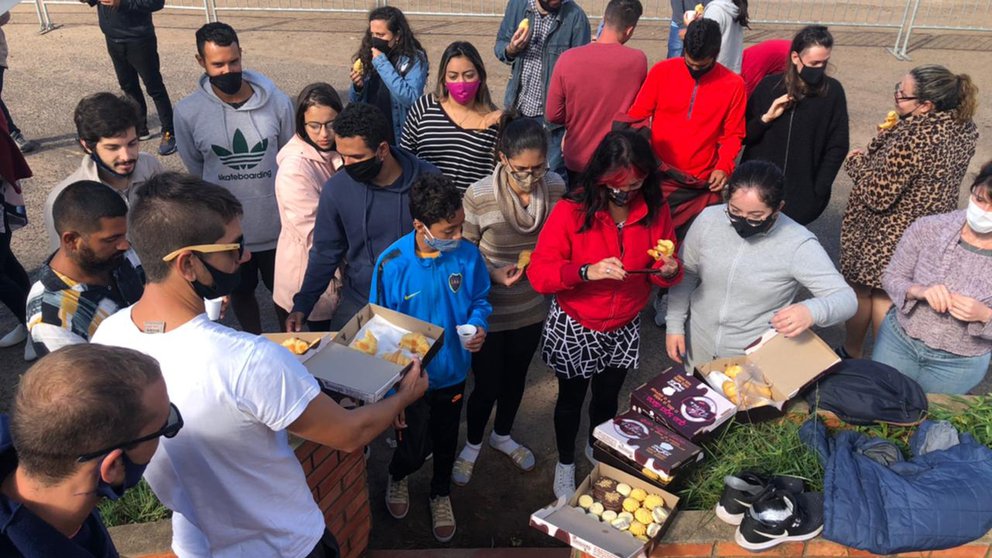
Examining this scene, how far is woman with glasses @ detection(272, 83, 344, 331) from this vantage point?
4230 mm

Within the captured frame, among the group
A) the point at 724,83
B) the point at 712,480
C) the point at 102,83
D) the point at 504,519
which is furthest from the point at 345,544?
the point at 102,83

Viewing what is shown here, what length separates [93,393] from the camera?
1856 mm

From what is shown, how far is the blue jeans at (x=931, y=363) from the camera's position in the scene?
3871 mm

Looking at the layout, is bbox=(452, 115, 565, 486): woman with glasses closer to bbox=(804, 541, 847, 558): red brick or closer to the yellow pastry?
the yellow pastry

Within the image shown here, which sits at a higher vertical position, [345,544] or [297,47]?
[297,47]

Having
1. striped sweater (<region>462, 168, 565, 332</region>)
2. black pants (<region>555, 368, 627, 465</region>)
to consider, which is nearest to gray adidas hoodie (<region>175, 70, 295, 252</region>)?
striped sweater (<region>462, 168, 565, 332</region>)

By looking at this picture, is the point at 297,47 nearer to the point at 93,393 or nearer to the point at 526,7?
the point at 526,7

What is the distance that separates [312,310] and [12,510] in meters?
2.41

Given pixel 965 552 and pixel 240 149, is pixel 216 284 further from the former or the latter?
pixel 965 552

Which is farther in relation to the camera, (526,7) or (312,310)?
(526,7)

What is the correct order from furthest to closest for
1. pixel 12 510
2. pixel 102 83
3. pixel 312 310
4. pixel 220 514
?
pixel 102 83, pixel 312 310, pixel 220 514, pixel 12 510

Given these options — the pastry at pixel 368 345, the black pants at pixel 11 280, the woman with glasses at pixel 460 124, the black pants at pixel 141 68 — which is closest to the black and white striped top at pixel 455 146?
the woman with glasses at pixel 460 124

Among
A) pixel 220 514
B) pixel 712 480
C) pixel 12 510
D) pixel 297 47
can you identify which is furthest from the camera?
pixel 297 47

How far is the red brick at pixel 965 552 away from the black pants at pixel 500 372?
212 centimetres
